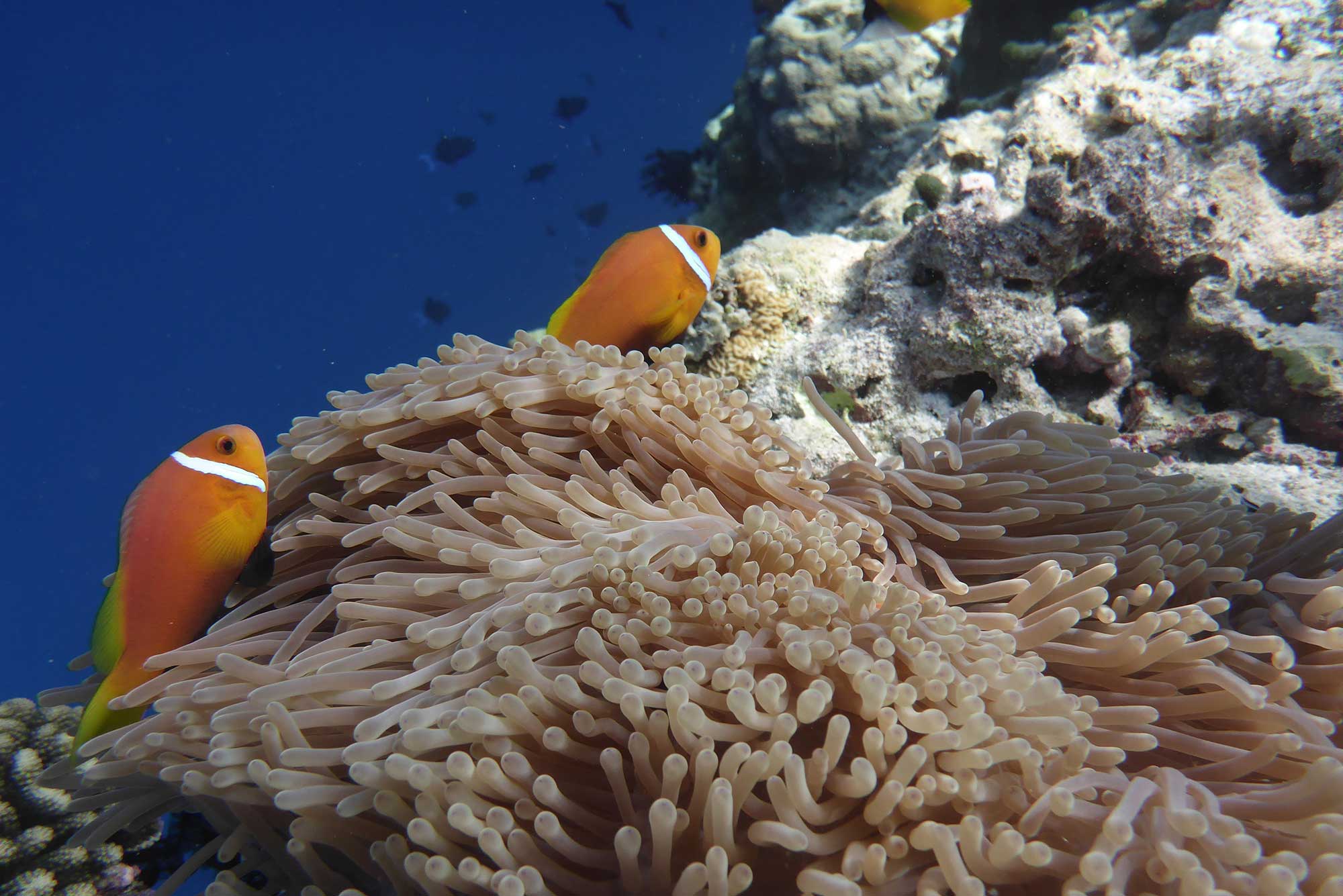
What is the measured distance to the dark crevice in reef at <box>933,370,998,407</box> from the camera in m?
2.23

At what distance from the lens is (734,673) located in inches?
34.1

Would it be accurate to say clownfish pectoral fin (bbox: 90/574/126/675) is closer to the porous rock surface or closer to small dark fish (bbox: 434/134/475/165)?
the porous rock surface

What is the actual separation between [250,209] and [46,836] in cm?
1906

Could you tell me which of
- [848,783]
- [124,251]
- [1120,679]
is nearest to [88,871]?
[848,783]

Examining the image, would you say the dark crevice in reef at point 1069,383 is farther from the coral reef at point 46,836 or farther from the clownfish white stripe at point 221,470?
the coral reef at point 46,836

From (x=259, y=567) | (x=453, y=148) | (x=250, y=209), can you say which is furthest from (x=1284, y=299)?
(x=250, y=209)

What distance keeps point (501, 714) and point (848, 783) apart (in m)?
0.45

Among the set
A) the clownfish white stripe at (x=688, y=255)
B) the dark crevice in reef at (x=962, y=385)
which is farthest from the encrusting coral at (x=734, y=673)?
the clownfish white stripe at (x=688, y=255)

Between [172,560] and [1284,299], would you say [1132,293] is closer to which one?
[1284,299]

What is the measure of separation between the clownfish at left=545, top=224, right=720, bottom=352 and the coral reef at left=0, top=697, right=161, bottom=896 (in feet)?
6.05

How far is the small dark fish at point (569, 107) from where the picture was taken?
31.6 feet

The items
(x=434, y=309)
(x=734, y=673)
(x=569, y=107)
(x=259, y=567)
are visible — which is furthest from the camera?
(x=434, y=309)

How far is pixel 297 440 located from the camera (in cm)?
163

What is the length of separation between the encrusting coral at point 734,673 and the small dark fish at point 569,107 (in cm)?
933
